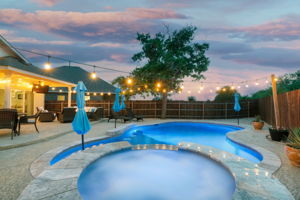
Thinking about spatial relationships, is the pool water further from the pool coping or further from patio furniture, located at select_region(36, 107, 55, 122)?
patio furniture, located at select_region(36, 107, 55, 122)

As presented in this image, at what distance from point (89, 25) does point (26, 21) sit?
4.25 meters

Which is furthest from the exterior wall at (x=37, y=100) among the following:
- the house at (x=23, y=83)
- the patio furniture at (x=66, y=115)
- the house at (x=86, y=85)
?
the house at (x=86, y=85)

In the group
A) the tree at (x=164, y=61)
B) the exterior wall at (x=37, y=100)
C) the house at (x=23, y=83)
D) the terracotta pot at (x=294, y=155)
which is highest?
the tree at (x=164, y=61)

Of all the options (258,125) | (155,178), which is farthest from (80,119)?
(258,125)

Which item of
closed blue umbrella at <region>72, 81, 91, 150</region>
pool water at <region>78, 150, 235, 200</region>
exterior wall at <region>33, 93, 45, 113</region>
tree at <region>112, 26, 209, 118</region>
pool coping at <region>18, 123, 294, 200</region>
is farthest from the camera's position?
tree at <region>112, 26, 209, 118</region>

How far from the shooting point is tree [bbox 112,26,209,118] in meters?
15.3

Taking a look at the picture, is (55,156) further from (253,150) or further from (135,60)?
(135,60)

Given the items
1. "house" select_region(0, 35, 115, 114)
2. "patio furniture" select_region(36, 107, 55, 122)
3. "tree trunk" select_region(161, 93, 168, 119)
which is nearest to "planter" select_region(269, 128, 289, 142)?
"tree trunk" select_region(161, 93, 168, 119)

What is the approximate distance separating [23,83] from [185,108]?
13.7 meters

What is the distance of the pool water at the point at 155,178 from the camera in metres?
3.33

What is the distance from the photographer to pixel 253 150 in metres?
5.29

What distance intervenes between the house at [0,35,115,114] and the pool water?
6293mm

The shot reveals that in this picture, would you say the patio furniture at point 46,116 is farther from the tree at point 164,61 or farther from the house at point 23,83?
the tree at point 164,61

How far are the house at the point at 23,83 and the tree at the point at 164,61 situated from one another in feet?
20.5
